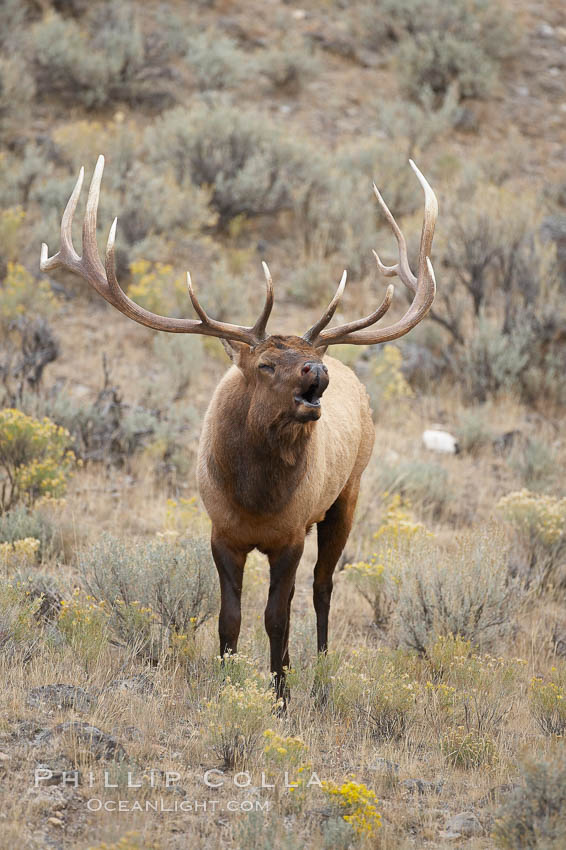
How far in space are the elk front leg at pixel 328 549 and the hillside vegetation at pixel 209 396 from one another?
14 cm

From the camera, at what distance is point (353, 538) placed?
7852 millimetres

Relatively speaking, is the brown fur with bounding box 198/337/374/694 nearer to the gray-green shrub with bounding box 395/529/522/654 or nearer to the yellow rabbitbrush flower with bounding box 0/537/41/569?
the gray-green shrub with bounding box 395/529/522/654

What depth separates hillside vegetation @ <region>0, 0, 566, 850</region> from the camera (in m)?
4.01

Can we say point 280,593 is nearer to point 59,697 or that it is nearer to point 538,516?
point 59,697

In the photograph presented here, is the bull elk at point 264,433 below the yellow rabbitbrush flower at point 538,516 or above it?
above

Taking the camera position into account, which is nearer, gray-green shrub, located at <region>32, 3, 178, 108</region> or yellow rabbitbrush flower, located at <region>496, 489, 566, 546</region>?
yellow rabbitbrush flower, located at <region>496, 489, 566, 546</region>

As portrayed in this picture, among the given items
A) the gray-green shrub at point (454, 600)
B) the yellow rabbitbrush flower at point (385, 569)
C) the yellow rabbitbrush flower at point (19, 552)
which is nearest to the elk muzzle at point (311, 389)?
the gray-green shrub at point (454, 600)

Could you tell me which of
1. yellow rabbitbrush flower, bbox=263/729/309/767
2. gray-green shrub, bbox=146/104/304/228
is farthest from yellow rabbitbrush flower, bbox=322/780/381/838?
gray-green shrub, bbox=146/104/304/228

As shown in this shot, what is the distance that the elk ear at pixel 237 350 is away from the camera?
15.6 ft

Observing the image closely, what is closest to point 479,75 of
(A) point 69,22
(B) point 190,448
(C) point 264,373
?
(A) point 69,22

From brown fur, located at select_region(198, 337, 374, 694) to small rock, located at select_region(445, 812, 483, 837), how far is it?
4.17ft

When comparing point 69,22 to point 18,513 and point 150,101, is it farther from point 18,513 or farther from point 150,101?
point 18,513

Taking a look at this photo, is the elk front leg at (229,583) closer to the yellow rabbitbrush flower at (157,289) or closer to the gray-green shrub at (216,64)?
the yellow rabbitbrush flower at (157,289)

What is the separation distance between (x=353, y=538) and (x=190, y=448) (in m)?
1.76
